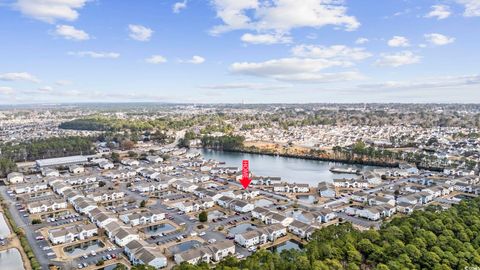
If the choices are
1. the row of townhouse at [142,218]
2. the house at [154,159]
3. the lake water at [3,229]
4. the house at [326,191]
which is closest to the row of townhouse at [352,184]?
the house at [326,191]

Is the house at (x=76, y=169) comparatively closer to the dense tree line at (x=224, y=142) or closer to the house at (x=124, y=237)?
the house at (x=124, y=237)

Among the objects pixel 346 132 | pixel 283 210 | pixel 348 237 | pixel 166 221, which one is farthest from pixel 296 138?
pixel 348 237

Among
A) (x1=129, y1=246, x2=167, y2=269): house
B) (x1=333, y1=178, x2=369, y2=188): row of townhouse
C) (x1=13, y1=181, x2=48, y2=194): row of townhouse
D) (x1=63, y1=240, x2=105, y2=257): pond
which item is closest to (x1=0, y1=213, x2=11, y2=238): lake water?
(x1=63, y1=240, x2=105, y2=257): pond

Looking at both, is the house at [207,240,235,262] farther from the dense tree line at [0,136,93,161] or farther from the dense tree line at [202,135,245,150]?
the dense tree line at [0,136,93,161]

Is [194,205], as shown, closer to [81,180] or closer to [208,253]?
[208,253]

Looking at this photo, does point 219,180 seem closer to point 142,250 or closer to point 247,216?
point 247,216

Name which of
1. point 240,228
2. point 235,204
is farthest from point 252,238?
point 235,204
